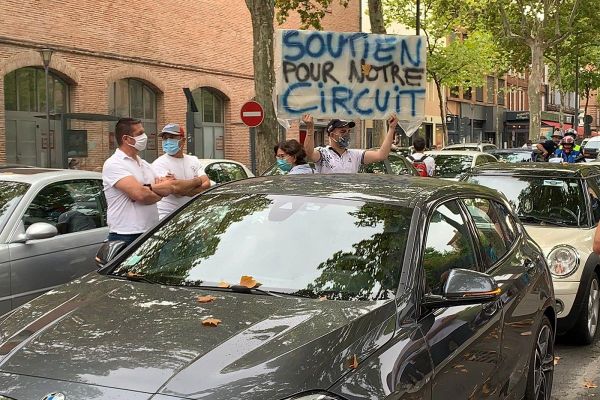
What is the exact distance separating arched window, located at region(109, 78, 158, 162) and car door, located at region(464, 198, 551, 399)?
62.9 ft

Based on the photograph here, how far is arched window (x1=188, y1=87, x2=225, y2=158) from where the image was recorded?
27219 mm

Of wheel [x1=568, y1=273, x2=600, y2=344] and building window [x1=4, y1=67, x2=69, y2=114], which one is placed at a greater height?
building window [x1=4, y1=67, x2=69, y2=114]

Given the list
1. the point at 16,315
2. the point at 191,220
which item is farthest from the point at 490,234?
the point at 16,315

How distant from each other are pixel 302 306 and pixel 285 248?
536mm

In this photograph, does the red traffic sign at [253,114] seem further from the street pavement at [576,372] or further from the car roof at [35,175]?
the street pavement at [576,372]

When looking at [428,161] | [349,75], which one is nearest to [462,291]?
[349,75]

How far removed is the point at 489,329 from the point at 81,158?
18.3m

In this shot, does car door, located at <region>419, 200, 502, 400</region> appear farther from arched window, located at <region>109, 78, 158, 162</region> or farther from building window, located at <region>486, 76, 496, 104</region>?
building window, located at <region>486, 76, 496, 104</region>

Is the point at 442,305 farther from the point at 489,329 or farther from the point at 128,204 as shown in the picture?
the point at 128,204

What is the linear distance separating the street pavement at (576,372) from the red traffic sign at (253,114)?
864cm

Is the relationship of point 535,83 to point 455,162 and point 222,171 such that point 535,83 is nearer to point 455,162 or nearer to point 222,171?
point 455,162

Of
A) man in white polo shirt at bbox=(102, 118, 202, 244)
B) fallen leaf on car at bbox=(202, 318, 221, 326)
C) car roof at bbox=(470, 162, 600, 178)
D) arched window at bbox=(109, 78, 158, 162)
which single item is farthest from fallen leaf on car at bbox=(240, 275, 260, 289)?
arched window at bbox=(109, 78, 158, 162)

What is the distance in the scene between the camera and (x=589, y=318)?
707 centimetres

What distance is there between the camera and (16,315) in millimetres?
3449
